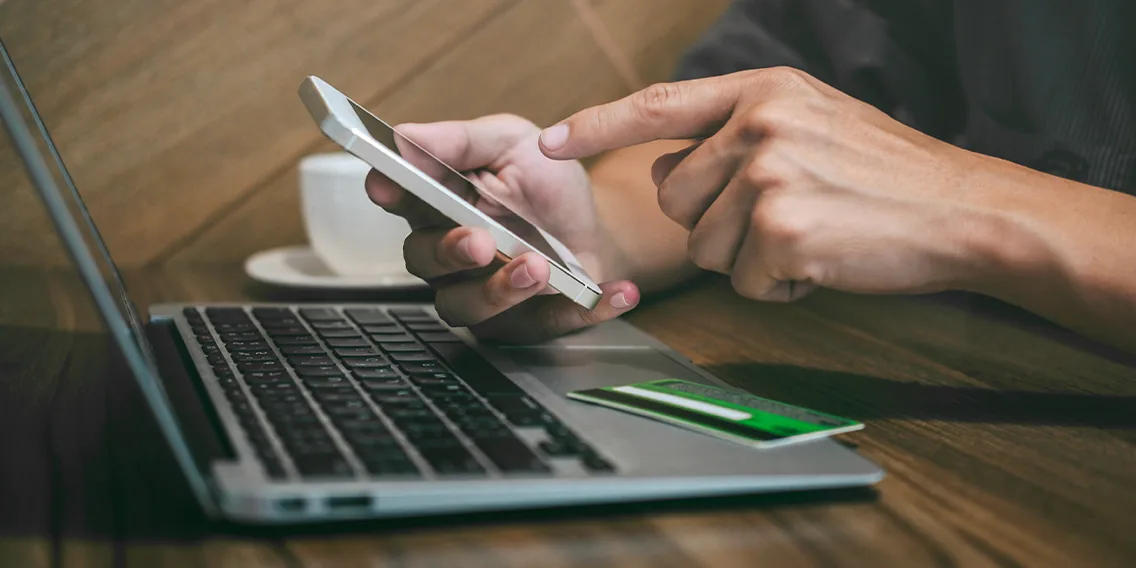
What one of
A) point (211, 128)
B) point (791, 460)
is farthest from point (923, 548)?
point (211, 128)

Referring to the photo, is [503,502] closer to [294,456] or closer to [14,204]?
[294,456]

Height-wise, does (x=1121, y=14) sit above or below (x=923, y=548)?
above

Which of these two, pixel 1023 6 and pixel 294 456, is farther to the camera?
pixel 1023 6

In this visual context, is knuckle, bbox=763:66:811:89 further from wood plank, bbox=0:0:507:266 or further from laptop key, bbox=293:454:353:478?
wood plank, bbox=0:0:507:266

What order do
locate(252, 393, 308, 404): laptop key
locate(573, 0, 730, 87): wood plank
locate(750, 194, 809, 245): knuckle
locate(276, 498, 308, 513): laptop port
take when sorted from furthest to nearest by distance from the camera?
locate(573, 0, 730, 87): wood plank < locate(750, 194, 809, 245): knuckle < locate(252, 393, 308, 404): laptop key < locate(276, 498, 308, 513): laptop port

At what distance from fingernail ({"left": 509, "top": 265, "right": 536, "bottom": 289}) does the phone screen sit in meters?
0.02

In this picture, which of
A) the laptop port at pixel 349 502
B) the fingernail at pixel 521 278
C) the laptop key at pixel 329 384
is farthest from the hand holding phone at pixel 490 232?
the laptop port at pixel 349 502

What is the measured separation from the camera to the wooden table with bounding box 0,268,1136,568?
0.33m

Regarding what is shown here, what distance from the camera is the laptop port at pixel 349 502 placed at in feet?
1.02

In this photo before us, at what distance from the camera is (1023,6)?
866mm

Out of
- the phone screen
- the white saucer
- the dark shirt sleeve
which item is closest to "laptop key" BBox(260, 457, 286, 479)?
the phone screen

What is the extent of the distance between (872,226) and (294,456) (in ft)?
1.12

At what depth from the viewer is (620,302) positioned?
601 millimetres

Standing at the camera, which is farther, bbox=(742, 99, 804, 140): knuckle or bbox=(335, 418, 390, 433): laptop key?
bbox=(742, 99, 804, 140): knuckle
